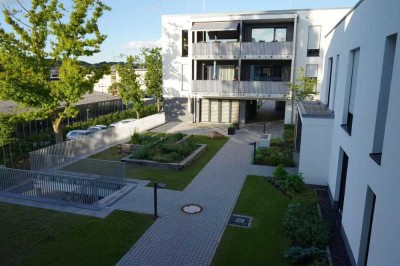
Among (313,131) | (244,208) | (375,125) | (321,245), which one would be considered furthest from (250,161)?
(375,125)

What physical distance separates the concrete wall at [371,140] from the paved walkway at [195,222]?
4365 mm

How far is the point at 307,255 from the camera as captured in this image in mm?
8859

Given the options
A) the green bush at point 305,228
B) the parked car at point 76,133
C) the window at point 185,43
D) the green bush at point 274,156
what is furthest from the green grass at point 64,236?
the window at point 185,43

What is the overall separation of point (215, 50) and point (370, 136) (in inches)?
925

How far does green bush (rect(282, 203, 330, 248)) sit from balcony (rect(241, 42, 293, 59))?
1961 centimetres

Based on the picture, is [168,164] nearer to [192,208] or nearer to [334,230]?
[192,208]

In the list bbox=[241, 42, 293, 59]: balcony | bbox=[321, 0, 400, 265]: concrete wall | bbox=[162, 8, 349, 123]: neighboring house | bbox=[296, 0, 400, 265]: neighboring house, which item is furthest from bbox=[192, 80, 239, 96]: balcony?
→ bbox=[321, 0, 400, 265]: concrete wall

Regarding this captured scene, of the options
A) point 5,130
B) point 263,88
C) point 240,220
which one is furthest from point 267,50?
point 5,130

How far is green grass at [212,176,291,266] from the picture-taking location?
30.3ft

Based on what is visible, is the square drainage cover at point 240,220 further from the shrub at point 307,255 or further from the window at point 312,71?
the window at point 312,71

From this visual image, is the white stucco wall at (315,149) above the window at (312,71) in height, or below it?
below

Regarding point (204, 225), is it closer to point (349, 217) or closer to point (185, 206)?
point (185, 206)

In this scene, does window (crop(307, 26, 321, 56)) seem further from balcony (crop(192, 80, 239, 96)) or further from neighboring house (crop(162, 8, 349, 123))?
balcony (crop(192, 80, 239, 96))

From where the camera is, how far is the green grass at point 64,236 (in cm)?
923
